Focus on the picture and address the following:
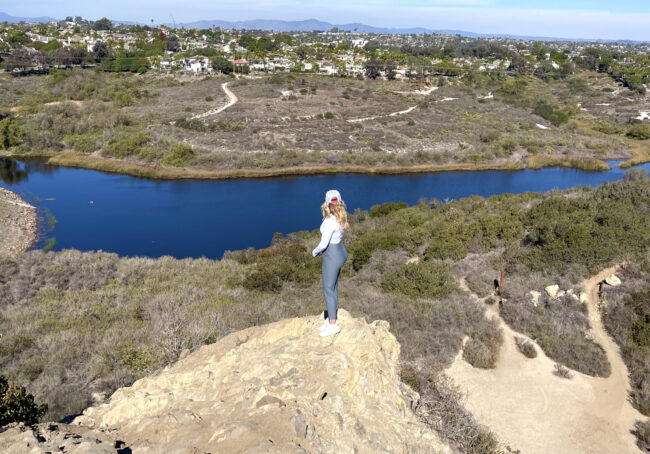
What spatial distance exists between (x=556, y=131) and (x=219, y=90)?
5059 cm

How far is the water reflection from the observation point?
36938mm

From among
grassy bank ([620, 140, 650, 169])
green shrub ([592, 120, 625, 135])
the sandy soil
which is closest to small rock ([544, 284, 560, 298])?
the sandy soil

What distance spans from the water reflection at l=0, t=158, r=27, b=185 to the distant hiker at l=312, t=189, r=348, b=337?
1600 inches

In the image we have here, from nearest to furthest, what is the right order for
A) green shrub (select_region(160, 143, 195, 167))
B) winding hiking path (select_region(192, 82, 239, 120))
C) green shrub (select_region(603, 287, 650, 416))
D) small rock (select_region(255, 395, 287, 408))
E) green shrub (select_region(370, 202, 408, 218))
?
small rock (select_region(255, 395, 287, 408)) → green shrub (select_region(603, 287, 650, 416)) → green shrub (select_region(370, 202, 408, 218)) → green shrub (select_region(160, 143, 195, 167)) → winding hiking path (select_region(192, 82, 239, 120))

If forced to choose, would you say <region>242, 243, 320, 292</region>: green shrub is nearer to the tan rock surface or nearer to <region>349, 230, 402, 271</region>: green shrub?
<region>349, 230, 402, 271</region>: green shrub

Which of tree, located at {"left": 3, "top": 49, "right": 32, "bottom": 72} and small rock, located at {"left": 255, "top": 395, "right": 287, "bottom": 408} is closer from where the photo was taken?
small rock, located at {"left": 255, "top": 395, "right": 287, "bottom": 408}

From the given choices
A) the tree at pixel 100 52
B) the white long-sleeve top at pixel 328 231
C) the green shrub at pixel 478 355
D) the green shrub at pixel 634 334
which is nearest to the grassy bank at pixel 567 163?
the green shrub at pixel 634 334

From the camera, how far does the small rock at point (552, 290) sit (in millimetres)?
12375

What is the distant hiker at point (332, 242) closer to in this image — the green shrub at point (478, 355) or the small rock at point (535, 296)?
the green shrub at point (478, 355)

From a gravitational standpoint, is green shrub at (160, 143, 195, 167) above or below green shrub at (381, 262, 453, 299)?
below

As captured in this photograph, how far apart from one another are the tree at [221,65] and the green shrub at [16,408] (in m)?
92.6

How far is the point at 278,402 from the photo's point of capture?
4.92 metres

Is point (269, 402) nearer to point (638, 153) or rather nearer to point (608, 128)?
point (638, 153)

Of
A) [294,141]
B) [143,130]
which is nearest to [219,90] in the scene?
[143,130]
